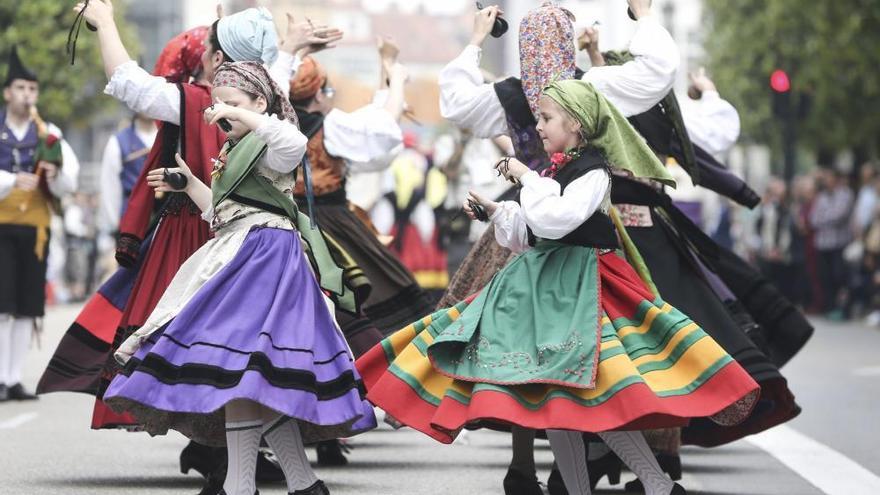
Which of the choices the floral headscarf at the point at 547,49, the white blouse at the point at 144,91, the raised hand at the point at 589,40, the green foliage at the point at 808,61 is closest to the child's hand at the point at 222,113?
the white blouse at the point at 144,91

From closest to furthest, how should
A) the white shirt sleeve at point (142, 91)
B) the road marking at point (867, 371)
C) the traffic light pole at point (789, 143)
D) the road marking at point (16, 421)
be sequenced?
the white shirt sleeve at point (142, 91) < the road marking at point (16, 421) < the road marking at point (867, 371) < the traffic light pole at point (789, 143)

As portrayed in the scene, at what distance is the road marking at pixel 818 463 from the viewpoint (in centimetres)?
823

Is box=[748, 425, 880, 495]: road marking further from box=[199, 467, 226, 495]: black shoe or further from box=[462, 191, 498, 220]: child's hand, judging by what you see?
box=[199, 467, 226, 495]: black shoe

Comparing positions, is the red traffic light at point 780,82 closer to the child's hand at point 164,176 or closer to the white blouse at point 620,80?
the white blouse at point 620,80

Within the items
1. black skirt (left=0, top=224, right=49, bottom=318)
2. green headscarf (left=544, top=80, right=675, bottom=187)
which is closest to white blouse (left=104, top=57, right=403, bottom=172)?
green headscarf (left=544, top=80, right=675, bottom=187)

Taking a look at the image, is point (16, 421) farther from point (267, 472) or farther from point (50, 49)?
point (50, 49)

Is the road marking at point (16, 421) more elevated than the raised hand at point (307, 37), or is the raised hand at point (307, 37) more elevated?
the raised hand at point (307, 37)

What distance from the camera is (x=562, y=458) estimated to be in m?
6.56

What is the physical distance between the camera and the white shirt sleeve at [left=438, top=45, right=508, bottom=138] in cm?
787

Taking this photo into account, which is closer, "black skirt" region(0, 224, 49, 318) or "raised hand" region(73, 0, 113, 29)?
"raised hand" region(73, 0, 113, 29)

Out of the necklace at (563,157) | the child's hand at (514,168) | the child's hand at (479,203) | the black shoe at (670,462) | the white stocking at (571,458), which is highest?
the necklace at (563,157)

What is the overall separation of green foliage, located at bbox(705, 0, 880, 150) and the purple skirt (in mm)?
17518

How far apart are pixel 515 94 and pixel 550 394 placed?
1.99m

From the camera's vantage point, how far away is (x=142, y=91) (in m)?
7.27
